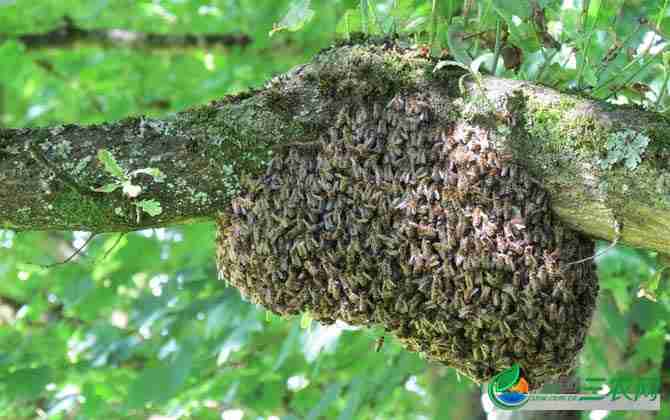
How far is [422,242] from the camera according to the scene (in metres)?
2.16

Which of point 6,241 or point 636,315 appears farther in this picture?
point 636,315

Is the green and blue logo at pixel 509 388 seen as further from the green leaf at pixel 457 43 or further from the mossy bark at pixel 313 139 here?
the green leaf at pixel 457 43

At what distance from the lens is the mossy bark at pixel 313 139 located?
2.03m

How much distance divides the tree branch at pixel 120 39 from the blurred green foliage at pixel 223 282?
2.9 inches

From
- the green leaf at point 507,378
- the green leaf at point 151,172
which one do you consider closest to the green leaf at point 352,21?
the green leaf at point 151,172

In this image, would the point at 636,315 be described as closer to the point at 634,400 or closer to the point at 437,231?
the point at 634,400

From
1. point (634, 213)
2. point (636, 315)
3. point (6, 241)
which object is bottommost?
point (636, 315)

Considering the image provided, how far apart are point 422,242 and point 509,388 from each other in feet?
2.17

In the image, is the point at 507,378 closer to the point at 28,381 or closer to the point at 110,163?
the point at 110,163

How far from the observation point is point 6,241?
2787 mm

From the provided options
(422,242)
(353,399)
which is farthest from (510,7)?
(353,399)

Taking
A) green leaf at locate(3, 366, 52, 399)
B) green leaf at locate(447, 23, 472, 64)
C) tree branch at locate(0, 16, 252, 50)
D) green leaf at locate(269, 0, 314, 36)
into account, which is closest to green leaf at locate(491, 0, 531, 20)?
green leaf at locate(447, 23, 472, 64)

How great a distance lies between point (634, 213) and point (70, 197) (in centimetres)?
150

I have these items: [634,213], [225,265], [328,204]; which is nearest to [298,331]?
[225,265]
